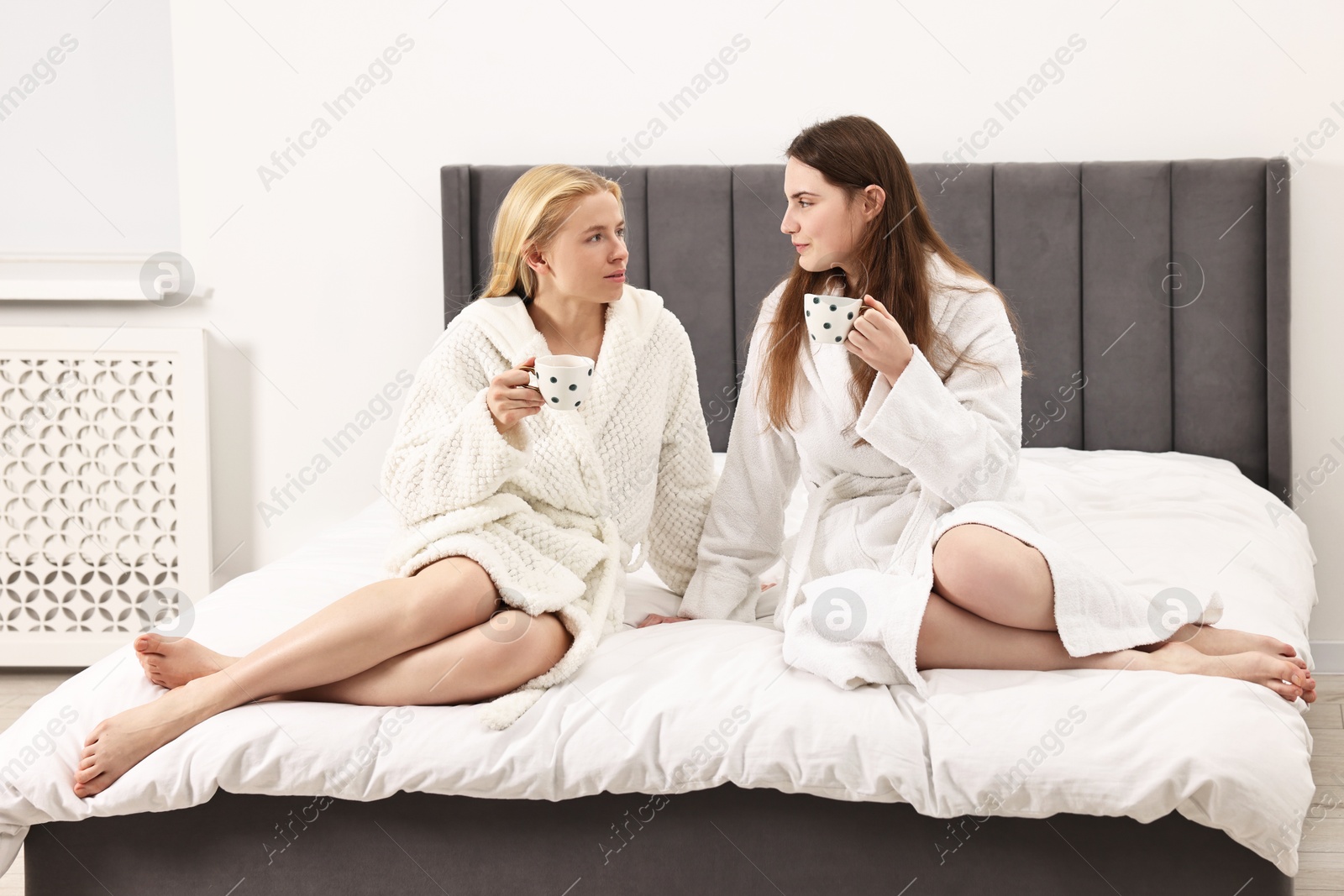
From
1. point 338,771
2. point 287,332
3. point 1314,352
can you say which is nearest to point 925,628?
point 338,771

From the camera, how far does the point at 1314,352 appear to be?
8.13 ft

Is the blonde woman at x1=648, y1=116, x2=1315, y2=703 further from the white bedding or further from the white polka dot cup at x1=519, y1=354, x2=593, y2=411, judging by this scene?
the white polka dot cup at x1=519, y1=354, x2=593, y2=411

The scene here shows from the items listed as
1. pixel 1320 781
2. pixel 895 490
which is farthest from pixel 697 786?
pixel 1320 781

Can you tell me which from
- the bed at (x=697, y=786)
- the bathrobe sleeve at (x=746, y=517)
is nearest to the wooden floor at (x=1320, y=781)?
the bed at (x=697, y=786)

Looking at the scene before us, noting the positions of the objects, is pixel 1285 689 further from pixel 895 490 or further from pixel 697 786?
pixel 697 786

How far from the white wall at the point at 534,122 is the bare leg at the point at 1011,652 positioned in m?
1.56

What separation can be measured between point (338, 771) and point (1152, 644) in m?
0.93

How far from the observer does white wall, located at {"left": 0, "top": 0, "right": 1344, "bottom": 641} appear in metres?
2.48

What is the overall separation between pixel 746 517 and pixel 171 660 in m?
0.79

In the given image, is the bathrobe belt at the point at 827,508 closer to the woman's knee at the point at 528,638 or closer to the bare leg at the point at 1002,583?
the bare leg at the point at 1002,583

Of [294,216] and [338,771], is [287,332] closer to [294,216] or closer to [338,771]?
[294,216]

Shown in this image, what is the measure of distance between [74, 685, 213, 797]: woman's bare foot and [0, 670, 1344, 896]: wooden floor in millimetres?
622

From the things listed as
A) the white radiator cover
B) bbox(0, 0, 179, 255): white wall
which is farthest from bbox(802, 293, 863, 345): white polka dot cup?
bbox(0, 0, 179, 255): white wall

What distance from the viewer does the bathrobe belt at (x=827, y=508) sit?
146 centimetres
